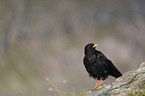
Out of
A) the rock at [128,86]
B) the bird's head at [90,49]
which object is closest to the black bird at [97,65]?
the bird's head at [90,49]

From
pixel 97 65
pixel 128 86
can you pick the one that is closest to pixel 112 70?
pixel 97 65

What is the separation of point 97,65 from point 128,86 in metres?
1.32

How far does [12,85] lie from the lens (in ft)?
68.7

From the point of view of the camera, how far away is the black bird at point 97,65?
16.9 feet

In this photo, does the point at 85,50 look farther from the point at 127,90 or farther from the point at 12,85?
the point at 12,85

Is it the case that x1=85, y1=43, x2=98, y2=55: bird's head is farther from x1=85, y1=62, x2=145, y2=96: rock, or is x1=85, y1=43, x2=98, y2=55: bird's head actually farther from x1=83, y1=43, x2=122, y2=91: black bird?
x1=85, y1=62, x2=145, y2=96: rock

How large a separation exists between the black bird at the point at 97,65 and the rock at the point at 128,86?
2.78 ft

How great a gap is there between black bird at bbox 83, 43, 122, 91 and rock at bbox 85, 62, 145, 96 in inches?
33.4

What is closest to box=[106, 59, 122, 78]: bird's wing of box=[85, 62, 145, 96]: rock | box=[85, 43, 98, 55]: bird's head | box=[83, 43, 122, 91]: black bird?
box=[83, 43, 122, 91]: black bird

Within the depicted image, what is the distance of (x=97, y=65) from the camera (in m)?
5.15

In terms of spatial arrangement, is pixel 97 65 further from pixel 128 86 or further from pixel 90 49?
pixel 128 86

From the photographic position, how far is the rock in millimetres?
3717

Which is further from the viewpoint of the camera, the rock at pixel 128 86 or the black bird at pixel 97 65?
the black bird at pixel 97 65

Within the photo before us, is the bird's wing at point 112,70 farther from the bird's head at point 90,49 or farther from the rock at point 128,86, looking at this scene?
the rock at point 128,86
